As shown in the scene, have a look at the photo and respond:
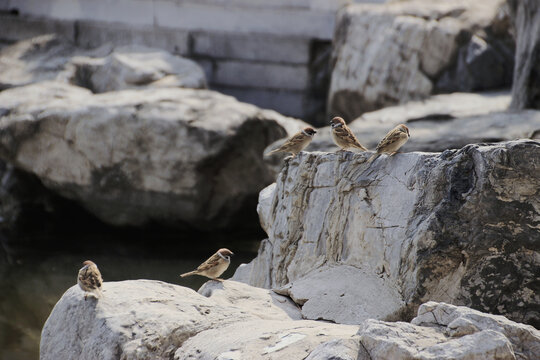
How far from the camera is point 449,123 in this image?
908 cm

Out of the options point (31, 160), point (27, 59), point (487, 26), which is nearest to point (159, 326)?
point (31, 160)

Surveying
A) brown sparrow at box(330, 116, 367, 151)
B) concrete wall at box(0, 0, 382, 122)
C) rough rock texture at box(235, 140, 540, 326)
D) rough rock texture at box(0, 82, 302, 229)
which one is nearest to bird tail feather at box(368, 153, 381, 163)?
rough rock texture at box(235, 140, 540, 326)

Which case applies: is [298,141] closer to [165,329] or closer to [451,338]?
[165,329]

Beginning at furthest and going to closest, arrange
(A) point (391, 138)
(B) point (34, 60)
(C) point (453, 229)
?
(B) point (34, 60), (A) point (391, 138), (C) point (453, 229)

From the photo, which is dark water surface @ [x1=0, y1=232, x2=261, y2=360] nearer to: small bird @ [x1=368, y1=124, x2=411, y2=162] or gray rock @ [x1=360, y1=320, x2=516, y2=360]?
small bird @ [x1=368, y1=124, x2=411, y2=162]

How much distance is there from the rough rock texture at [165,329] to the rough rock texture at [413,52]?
787cm

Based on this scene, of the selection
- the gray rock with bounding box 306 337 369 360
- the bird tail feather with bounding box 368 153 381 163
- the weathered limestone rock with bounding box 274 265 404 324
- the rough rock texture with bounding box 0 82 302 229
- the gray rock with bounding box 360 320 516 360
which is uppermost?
the bird tail feather with bounding box 368 153 381 163

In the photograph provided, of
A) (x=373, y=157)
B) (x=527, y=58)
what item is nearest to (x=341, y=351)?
(x=373, y=157)

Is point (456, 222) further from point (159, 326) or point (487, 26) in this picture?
point (487, 26)

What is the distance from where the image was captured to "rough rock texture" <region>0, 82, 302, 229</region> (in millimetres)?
10164

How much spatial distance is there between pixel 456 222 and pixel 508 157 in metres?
0.49

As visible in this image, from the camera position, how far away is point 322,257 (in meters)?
5.51

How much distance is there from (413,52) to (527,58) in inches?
102

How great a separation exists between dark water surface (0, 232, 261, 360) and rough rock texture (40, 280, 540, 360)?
347cm
